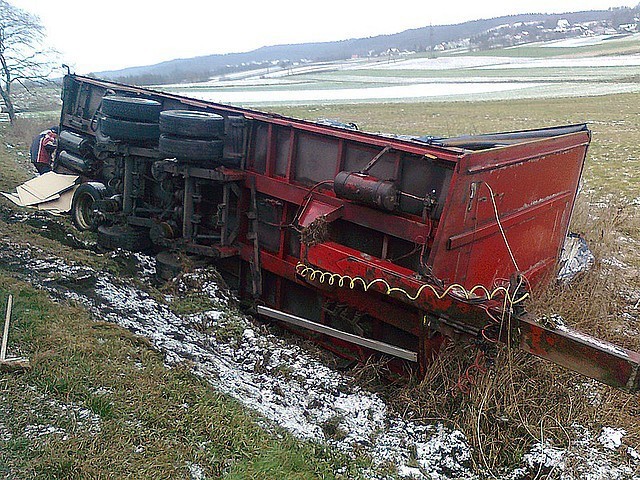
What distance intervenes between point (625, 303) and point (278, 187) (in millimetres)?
3894

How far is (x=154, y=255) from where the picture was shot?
7.22 metres

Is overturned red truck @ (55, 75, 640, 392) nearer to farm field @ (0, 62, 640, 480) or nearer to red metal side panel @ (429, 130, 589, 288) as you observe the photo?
red metal side panel @ (429, 130, 589, 288)

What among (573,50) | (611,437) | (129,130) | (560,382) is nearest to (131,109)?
(129,130)

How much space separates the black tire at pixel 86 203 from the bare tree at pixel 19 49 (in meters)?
17.6

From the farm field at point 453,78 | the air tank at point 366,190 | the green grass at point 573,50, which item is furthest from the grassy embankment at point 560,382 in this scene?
the green grass at point 573,50

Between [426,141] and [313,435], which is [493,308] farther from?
[426,141]

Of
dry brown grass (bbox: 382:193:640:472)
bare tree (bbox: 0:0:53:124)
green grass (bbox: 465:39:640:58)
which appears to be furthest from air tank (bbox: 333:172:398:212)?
green grass (bbox: 465:39:640:58)

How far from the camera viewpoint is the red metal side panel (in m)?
4.43

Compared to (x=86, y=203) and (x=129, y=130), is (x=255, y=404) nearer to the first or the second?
(x=129, y=130)

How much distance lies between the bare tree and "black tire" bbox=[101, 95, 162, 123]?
1881 centimetres

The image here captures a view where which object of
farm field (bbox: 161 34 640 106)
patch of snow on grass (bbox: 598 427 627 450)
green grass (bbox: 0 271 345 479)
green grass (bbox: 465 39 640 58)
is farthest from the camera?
green grass (bbox: 465 39 640 58)

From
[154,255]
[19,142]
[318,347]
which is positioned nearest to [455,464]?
[318,347]

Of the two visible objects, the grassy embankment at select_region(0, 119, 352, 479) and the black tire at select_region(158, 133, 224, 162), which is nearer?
the grassy embankment at select_region(0, 119, 352, 479)

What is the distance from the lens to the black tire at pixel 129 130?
6.73 meters
